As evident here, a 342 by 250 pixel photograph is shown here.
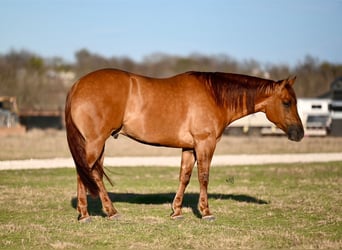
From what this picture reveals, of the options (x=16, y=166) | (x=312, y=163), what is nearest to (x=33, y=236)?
(x=16, y=166)

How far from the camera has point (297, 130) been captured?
35.3 ft

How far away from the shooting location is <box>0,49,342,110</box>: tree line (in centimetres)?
6819

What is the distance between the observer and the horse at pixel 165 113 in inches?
378

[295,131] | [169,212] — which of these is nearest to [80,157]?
[169,212]

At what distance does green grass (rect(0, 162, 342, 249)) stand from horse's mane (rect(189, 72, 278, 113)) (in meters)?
2.01

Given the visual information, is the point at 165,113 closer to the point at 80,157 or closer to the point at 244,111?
the point at 244,111

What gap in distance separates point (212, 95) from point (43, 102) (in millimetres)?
60476

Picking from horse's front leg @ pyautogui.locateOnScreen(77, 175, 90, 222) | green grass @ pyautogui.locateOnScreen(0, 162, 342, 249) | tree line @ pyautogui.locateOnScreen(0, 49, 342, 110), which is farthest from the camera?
tree line @ pyautogui.locateOnScreen(0, 49, 342, 110)

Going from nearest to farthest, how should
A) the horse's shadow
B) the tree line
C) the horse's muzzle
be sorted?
the horse's muzzle
the horse's shadow
the tree line

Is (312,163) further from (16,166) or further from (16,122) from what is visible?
(16,122)

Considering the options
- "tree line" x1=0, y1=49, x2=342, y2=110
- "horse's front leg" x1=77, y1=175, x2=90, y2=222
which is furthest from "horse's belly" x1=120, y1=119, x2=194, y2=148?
"tree line" x1=0, y1=49, x2=342, y2=110

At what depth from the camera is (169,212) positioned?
11.0m

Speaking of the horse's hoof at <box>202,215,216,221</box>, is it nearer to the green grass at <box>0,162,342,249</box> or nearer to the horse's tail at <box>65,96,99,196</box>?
the green grass at <box>0,162,342,249</box>

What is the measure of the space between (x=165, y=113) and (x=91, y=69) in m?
82.8
